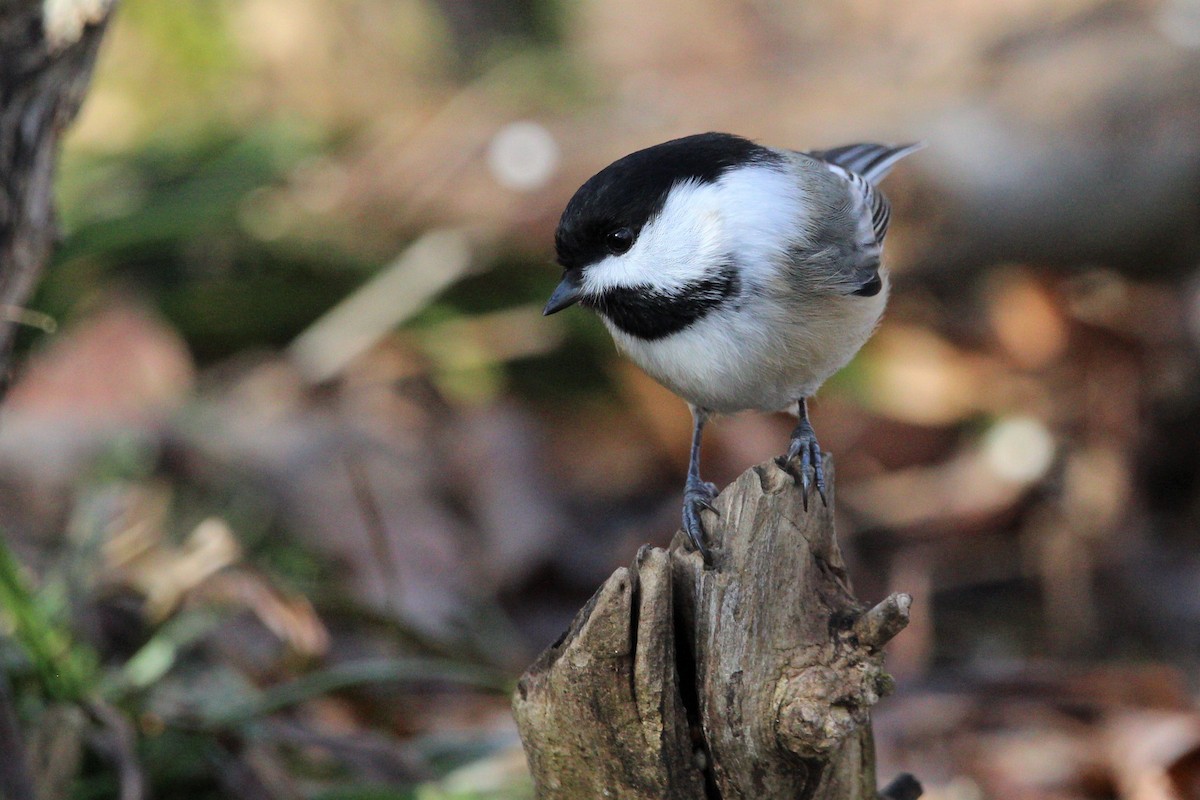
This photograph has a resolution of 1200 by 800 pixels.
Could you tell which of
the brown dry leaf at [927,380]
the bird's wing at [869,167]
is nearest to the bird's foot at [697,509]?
the bird's wing at [869,167]

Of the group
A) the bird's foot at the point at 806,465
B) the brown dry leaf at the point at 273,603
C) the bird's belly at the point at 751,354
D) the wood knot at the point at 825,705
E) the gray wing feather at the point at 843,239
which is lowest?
the wood knot at the point at 825,705

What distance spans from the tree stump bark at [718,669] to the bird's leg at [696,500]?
3cm

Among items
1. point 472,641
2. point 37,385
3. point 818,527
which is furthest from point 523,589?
point 818,527

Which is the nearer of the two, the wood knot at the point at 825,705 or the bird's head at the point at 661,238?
the wood knot at the point at 825,705

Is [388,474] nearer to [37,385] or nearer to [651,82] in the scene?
[37,385]

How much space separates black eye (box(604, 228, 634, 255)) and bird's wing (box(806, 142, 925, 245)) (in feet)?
2.06

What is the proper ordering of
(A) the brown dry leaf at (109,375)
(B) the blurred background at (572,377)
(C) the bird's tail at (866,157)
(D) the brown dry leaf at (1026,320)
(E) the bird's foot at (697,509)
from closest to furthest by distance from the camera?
(E) the bird's foot at (697,509) → (C) the bird's tail at (866,157) → (B) the blurred background at (572,377) → (A) the brown dry leaf at (109,375) → (D) the brown dry leaf at (1026,320)

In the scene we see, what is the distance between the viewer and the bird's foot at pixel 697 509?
5.37 ft

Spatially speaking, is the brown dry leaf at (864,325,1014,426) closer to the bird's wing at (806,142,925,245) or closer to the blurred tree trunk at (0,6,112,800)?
the bird's wing at (806,142,925,245)

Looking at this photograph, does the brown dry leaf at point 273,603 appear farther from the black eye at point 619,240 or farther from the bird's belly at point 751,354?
the black eye at point 619,240

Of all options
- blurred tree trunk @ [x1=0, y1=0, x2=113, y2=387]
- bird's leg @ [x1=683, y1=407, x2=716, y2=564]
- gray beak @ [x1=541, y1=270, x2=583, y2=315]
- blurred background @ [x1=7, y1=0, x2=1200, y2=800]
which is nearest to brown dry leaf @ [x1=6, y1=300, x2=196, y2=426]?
blurred background @ [x1=7, y1=0, x2=1200, y2=800]

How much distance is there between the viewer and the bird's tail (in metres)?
2.68

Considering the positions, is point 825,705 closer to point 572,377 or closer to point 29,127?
point 29,127

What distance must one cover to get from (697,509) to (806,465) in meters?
0.19
